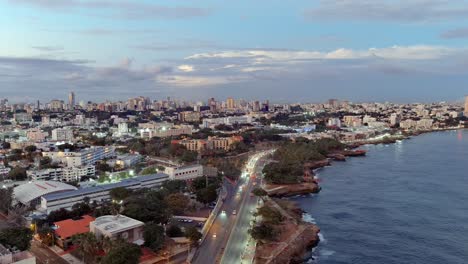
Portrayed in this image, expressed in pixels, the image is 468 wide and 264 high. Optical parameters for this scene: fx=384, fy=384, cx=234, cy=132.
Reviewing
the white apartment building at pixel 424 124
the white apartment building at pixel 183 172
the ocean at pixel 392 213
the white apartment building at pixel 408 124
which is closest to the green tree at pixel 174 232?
the ocean at pixel 392 213

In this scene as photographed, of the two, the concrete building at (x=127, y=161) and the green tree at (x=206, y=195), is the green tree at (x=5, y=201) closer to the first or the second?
the green tree at (x=206, y=195)

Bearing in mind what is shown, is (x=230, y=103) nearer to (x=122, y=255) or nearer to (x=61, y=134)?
(x=61, y=134)

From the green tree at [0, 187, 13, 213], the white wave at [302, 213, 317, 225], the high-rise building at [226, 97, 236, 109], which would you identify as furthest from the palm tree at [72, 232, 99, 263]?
the high-rise building at [226, 97, 236, 109]

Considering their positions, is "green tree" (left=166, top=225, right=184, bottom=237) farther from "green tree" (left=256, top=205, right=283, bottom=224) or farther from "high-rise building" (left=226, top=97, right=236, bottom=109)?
"high-rise building" (left=226, top=97, right=236, bottom=109)

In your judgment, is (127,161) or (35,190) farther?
(127,161)

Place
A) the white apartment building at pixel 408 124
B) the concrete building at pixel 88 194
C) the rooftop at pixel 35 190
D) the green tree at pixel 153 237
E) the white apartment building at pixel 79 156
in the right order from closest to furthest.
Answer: the green tree at pixel 153 237 < the concrete building at pixel 88 194 < the rooftop at pixel 35 190 < the white apartment building at pixel 79 156 < the white apartment building at pixel 408 124

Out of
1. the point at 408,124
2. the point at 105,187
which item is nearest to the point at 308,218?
the point at 105,187
